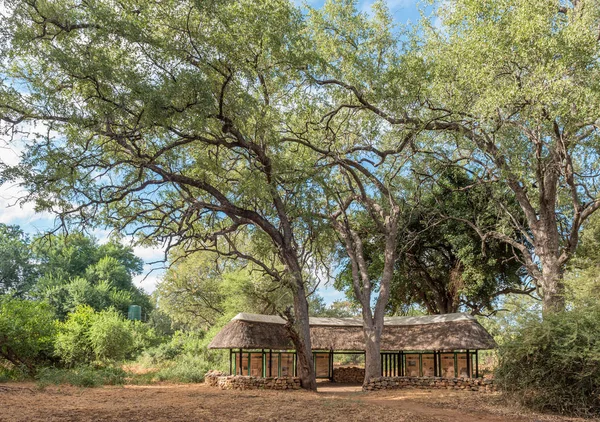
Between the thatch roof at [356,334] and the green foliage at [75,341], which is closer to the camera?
the thatch roof at [356,334]

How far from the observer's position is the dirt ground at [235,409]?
8.87 metres

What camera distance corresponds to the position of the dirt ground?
8867 mm

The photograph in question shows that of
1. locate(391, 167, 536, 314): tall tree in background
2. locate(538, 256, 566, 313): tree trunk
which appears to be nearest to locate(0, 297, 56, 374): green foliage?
locate(391, 167, 536, 314): tall tree in background

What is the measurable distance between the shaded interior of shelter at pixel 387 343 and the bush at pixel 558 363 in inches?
195

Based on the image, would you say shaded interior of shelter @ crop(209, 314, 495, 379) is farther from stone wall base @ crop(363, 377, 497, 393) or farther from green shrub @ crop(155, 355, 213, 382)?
green shrub @ crop(155, 355, 213, 382)

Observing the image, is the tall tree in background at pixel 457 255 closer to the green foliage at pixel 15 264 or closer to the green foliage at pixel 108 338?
the green foliage at pixel 108 338

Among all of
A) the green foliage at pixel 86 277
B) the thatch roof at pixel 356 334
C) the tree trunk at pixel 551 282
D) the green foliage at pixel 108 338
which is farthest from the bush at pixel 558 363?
the green foliage at pixel 86 277

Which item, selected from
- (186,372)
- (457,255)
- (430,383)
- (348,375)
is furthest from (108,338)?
(457,255)

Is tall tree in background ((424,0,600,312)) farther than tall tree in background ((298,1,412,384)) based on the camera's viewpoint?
No

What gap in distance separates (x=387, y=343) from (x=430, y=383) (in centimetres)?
285

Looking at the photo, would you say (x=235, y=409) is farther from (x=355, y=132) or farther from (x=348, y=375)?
(x=348, y=375)

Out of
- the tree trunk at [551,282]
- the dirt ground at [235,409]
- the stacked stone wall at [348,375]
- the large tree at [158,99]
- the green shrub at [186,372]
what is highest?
the large tree at [158,99]

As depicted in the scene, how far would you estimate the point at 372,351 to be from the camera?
57.5ft

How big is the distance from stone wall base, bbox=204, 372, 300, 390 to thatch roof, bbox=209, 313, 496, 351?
119 centimetres
